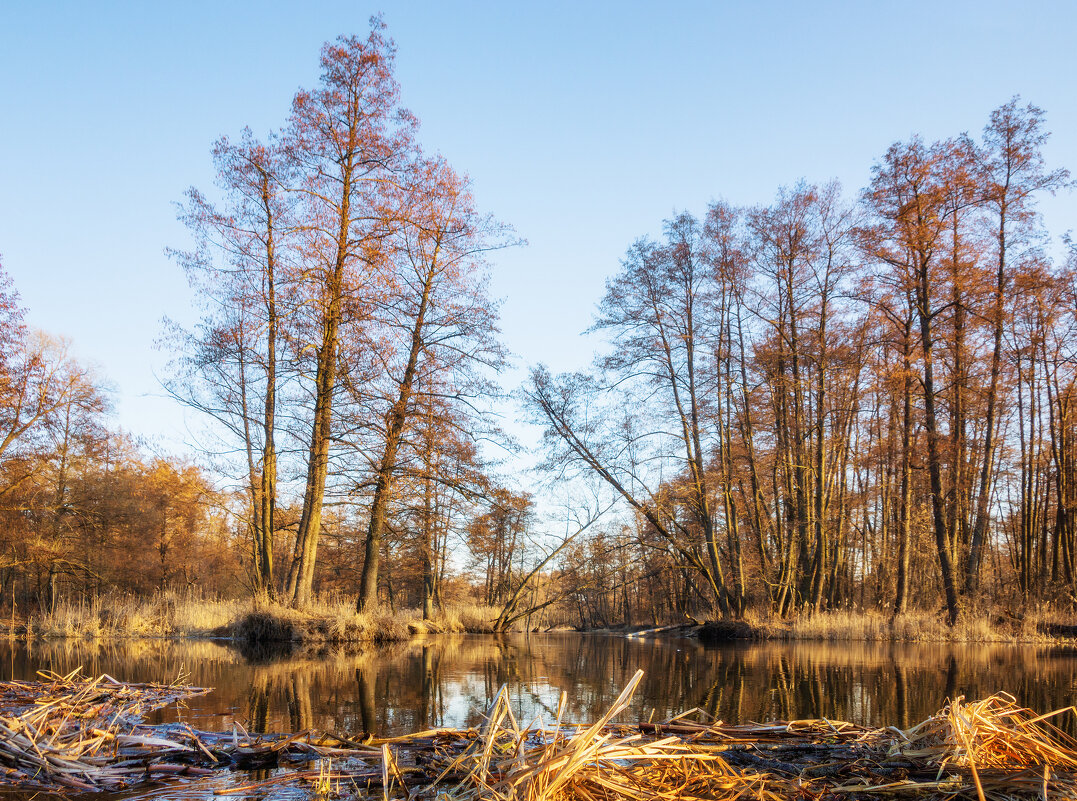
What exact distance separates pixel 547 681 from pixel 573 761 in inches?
258

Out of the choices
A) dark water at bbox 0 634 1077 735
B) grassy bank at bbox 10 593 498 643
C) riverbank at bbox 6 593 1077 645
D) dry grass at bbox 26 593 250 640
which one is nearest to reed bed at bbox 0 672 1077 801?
dark water at bbox 0 634 1077 735

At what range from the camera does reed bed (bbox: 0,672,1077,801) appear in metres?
2.24

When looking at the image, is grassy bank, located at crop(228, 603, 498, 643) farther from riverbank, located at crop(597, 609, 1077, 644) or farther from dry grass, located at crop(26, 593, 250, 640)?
riverbank, located at crop(597, 609, 1077, 644)

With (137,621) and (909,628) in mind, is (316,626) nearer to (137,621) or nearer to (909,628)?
(137,621)

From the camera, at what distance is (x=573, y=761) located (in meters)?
2.05

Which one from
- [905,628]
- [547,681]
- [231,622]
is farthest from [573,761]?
[905,628]

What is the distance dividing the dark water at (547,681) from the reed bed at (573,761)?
2.93 ft

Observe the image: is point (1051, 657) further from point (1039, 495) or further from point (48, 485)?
point (48, 485)

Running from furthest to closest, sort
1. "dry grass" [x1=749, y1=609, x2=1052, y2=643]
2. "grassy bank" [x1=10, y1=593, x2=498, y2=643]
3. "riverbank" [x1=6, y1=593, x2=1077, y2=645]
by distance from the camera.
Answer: "dry grass" [x1=749, y1=609, x2=1052, y2=643], "riverbank" [x1=6, y1=593, x2=1077, y2=645], "grassy bank" [x1=10, y1=593, x2=498, y2=643]

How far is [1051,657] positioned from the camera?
12.4 meters

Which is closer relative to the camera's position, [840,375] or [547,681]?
[547,681]

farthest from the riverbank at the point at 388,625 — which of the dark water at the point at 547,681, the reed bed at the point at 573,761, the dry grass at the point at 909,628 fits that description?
the reed bed at the point at 573,761

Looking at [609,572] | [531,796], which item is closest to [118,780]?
[531,796]

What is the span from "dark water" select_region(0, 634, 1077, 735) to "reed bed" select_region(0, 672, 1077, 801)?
0.89m
